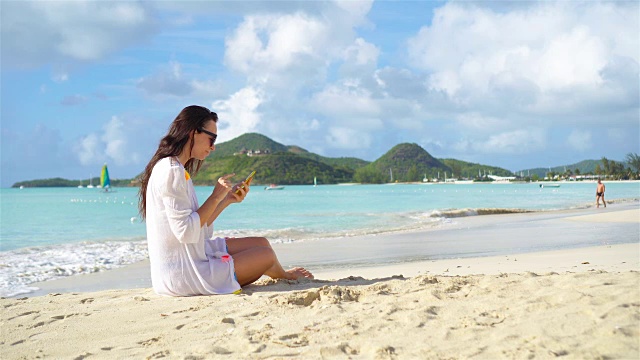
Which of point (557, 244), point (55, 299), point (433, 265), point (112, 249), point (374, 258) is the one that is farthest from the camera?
point (112, 249)

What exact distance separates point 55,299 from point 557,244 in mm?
9250

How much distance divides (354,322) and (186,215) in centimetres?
175

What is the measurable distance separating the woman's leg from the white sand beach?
0.12m

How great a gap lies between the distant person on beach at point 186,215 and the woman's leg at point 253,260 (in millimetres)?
11

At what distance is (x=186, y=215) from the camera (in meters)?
4.74

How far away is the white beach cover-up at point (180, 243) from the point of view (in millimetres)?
4746

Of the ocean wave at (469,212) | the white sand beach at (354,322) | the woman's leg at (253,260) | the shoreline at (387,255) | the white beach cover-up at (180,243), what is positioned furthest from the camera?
the ocean wave at (469,212)

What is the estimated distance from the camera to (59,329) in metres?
4.56

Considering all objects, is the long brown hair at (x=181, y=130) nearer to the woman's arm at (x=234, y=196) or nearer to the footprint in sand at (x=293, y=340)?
the woman's arm at (x=234, y=196)

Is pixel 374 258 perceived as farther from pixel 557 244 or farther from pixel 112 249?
pixel 112 249

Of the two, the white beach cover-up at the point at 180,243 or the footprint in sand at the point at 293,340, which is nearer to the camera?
the footprint in sand at the point at 293,340

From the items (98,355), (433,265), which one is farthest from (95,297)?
(433,265)

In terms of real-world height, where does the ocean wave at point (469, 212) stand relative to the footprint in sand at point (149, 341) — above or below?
below

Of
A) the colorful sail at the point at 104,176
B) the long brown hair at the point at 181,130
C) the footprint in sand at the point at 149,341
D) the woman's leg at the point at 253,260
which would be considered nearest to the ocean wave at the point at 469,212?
the woman's leg at the point at 253,260
